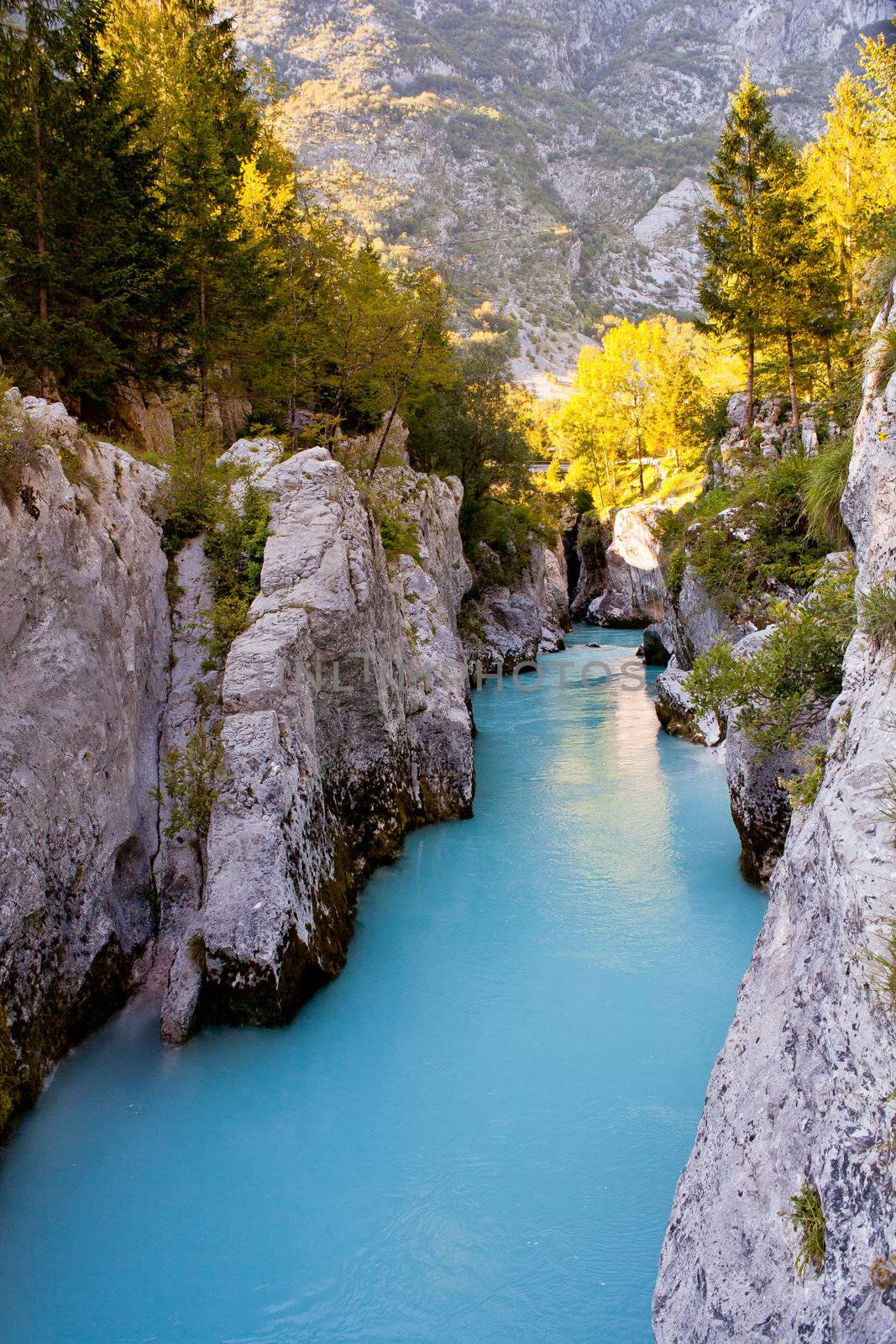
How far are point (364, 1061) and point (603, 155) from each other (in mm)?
186095

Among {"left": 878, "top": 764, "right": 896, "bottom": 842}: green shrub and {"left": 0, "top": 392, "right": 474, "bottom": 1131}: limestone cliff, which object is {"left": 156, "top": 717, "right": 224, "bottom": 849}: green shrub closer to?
{"left": 0, "top": 392, "right": 474, "bottom": 1131}: limestone cliff

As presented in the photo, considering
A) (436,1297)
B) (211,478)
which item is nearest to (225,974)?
(436,1297)

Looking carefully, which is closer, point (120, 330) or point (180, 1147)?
point (180, 1147)

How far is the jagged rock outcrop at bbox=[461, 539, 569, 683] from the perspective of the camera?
97.8ft

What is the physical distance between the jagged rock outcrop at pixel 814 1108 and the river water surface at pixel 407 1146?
1.63 m

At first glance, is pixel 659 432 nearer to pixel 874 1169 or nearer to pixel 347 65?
pixel 874 1169

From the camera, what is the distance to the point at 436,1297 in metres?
4.98

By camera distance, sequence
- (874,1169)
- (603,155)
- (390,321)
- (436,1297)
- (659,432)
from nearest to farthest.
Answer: (874,1169), (436,1297), (390,321), (659,432), (603,155)

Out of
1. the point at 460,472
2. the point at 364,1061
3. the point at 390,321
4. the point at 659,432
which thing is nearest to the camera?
the point at 364,1061

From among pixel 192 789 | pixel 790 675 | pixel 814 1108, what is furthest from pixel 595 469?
pixel 814 1108

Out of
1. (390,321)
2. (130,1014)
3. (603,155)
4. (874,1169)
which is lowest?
(130,1014)

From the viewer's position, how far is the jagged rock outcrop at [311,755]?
7410 millimetres

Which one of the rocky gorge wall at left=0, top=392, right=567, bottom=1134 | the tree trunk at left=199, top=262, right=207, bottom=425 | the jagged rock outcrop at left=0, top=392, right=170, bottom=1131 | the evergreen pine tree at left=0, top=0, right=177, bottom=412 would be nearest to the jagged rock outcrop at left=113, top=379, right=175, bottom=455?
the evergreen pine tree at left=0, top=0, right=177, bottom=412

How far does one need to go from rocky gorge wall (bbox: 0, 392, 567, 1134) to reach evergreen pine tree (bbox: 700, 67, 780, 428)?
1936cm
